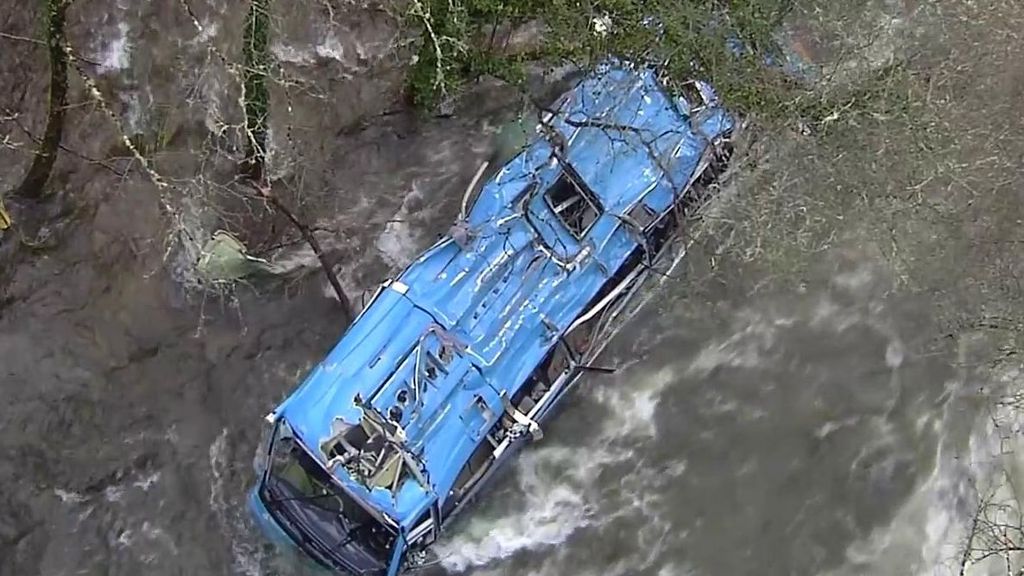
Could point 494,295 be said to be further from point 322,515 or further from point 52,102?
point 52,102

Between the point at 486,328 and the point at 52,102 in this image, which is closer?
the point at 486,328

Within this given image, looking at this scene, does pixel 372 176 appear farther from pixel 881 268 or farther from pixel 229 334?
pixel 881 268

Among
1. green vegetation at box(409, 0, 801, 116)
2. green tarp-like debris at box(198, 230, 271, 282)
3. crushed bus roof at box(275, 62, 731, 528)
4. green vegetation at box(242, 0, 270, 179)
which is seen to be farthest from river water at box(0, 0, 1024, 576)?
crushed bus roof at box(275, 62, 731, 528)

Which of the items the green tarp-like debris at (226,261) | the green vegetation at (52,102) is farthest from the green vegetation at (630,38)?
the green vegetation at (52,102)

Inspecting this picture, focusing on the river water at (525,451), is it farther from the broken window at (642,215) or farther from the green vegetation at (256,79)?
the broken window at (642,215)

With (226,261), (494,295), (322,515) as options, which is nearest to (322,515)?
(322,515)

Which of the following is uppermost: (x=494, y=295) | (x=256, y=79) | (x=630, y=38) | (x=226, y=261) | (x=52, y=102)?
(x=52, y=102)

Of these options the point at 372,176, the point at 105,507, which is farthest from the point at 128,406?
the point at 372,176
